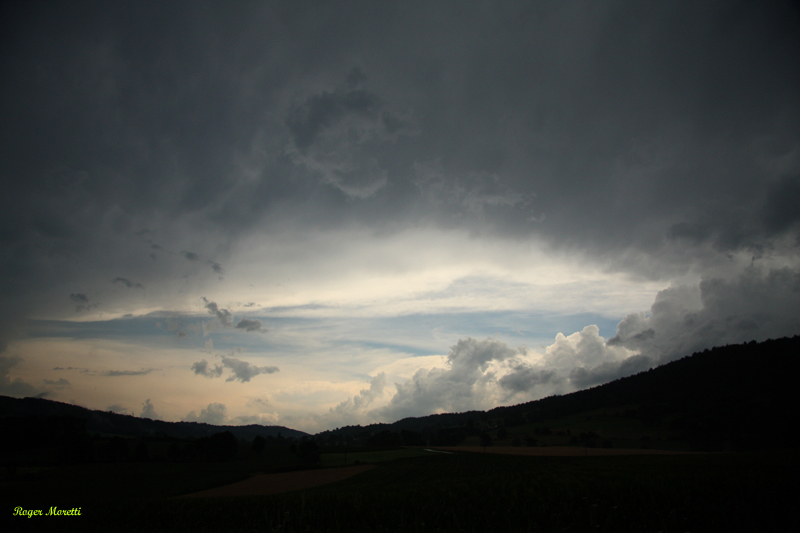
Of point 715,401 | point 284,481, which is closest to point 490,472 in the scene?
point 284,481

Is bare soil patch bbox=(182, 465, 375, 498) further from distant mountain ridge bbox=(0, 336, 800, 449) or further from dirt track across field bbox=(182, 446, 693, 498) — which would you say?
distant mountain ridge bbox=(0, 336, 800, 449)

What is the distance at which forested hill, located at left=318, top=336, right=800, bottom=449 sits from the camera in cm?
10369

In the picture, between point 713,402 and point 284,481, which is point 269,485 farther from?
point 713,402

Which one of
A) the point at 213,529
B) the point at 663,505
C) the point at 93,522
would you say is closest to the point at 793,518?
the point at 663,505

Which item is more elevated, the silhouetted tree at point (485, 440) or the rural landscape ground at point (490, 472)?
the rural landscape ground at point (490, 472)

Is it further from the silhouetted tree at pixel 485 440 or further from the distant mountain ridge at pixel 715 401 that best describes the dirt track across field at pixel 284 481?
the silhouetted tree at pixel 485 440

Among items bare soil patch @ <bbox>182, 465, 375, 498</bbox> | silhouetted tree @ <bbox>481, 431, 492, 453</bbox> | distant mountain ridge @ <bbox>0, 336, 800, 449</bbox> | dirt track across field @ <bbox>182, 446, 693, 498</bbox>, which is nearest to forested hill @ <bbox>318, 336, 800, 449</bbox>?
distant mountain ridge @ <bbox>0, 336, 800, 449</bbox>

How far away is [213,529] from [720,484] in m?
10.2

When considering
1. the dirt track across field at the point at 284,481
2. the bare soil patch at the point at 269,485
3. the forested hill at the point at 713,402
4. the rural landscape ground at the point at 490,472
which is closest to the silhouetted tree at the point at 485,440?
the rural landscape ground at the point at 490,472

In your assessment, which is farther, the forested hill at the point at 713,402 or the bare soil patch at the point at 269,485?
the forested hill at the point at 713,402

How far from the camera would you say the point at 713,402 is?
127562mm

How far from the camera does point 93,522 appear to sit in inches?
331

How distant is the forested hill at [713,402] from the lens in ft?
340

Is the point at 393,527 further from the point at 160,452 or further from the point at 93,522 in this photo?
the point at 160,452
